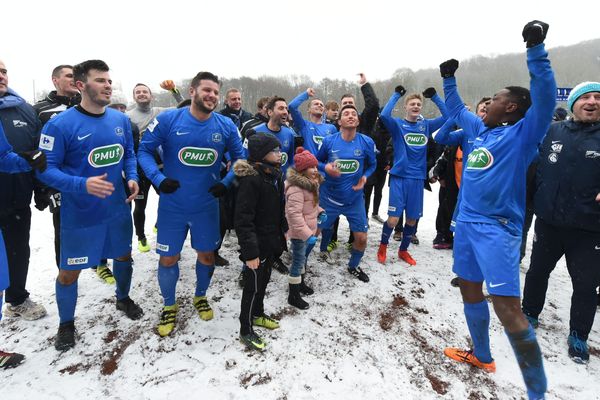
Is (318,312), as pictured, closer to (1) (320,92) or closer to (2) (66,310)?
(2) (66,310)

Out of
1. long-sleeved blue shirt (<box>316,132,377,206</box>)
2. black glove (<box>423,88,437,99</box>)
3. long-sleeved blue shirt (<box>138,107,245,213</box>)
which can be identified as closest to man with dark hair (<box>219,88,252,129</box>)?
long-sleeved blue shirt (<box>316,132,377,206</box>)

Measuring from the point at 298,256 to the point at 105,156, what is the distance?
2373mm

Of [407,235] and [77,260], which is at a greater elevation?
[77,260]

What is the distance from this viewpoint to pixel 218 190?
10.8 ft

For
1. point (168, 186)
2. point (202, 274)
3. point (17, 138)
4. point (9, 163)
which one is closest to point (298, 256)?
point (202, 274)

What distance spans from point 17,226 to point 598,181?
6.37 metres

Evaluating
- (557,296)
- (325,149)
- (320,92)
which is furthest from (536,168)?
(320,92)

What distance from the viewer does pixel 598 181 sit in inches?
127

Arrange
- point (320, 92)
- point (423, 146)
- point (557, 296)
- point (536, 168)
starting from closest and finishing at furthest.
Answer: point (536, 168)
point (557, 296)
point (423, 146)
point (320, 92)

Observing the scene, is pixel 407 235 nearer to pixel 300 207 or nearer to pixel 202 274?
pixel 300 207

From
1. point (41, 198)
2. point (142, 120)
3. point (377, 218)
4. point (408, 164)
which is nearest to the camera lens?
point (41, 198)

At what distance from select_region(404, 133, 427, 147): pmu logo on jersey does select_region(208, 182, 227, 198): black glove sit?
340 centimetres

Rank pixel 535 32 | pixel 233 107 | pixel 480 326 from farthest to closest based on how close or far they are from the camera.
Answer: pixel 233 107 → pixel 480 326 → pixel 535 32

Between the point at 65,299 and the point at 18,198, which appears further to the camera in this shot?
the point at 18,198
